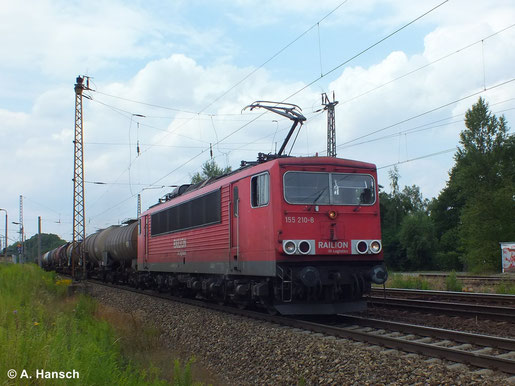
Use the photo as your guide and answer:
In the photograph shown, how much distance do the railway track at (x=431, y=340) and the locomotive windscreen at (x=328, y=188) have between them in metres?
2.50

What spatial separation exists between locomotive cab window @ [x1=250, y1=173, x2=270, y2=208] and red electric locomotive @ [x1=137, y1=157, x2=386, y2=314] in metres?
0.02

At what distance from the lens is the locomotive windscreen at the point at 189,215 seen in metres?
13.6

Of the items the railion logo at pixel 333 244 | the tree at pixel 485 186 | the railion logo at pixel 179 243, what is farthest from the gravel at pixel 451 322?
the tree at pixel 485 186

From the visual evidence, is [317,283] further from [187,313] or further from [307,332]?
[187,313]

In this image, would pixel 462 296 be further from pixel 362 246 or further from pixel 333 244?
pixel 333 244

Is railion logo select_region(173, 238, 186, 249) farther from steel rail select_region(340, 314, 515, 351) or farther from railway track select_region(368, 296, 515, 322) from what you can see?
steel rail select_region(340, 314, 515, 351)

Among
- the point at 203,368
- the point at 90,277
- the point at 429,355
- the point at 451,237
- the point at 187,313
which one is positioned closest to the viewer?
the point at 429,355

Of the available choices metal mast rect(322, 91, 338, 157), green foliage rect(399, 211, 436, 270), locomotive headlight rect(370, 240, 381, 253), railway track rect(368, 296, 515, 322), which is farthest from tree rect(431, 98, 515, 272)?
locomotive headlight rect(370, 240, 381, 253)

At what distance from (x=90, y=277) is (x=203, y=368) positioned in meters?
30.0

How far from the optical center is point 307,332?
9.50 m

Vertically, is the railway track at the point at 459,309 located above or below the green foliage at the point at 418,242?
below

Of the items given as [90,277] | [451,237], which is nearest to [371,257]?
[90,277]

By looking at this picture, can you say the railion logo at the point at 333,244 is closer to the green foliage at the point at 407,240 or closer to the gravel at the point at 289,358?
the gravel at the point at 289,358

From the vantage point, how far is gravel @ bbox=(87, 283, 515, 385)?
6406mm
